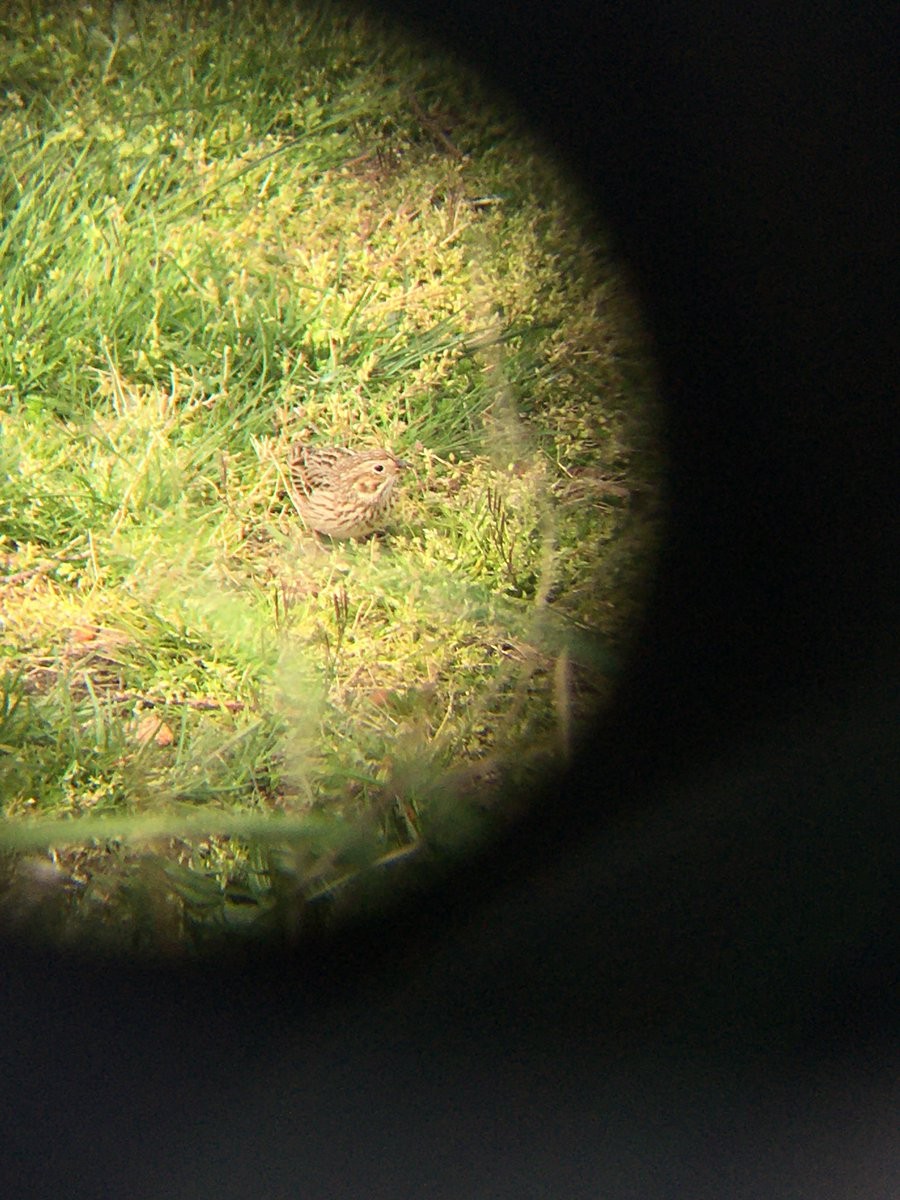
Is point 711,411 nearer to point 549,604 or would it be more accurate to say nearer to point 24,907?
point 549,604

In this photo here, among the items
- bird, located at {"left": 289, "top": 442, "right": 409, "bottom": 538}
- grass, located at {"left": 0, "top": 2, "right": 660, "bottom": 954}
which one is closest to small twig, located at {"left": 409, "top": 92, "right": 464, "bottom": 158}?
grass, located at {"left": 0, "top": 2, "right": 660, "bottom": 954}

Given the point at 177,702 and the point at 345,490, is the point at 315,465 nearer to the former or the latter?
the point at 345,490

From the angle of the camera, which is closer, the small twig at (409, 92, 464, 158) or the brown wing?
the brown wing

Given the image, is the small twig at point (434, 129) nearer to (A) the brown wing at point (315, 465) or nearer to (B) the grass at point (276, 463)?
(B) the grass at point (276, 463)

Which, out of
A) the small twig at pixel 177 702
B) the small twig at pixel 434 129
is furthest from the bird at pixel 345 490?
the small twig at pixel 434 129

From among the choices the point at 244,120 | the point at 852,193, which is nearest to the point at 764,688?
the point at 852,193

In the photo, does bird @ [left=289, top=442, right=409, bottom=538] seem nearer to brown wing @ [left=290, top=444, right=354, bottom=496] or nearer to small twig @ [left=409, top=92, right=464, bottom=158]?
brown wing @ [left=290, top=444, right=354, bottom=496]

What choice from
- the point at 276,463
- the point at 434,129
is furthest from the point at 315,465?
the point at 434,129
